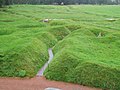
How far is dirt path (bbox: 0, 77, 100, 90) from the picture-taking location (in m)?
29.8

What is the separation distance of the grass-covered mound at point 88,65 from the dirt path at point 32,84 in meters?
1.05

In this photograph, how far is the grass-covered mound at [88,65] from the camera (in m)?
31.1

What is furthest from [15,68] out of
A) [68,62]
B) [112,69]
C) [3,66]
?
[112,69]

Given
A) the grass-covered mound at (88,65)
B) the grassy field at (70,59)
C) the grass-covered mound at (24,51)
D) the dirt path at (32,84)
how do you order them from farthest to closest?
the grass-covered mound at (24,51), the grassy field at (70,59), the grass-covered mound at (88,65), the dirt path at (32,84)

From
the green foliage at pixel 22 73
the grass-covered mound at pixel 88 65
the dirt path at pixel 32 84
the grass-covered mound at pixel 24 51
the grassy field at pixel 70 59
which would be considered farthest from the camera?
the grass-covered mound at pixel 24 51

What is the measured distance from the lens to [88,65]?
32.8 meters

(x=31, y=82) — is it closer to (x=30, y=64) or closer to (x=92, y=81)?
(x=30, y=64)

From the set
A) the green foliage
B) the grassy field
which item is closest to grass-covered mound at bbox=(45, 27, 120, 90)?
the grassy field

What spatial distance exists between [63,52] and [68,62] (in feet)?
10.3

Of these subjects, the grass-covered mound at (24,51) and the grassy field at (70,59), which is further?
the grass-covered mound at (24,51)

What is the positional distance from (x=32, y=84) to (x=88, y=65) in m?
7.15

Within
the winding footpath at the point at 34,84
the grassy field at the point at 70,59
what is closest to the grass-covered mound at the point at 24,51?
the grassy field at the point at 70,59

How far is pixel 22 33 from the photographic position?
51750 millimetres

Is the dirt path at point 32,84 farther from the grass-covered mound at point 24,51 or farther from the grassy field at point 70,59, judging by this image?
the grass-covered mound at point 24,51
